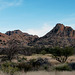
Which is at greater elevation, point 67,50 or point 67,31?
point 67,31

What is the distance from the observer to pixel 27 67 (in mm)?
15797

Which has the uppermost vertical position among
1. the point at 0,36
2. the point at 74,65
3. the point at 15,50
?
the point at 0,36

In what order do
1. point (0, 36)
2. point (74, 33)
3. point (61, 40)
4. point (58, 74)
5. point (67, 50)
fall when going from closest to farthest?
1. point (58, 74)
2. point (67, 50)
3. point (61, 40)
4. point (0, 36)
5. point (74, 33)

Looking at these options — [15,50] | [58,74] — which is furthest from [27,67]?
[15,50]

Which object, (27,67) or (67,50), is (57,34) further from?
(27,67)

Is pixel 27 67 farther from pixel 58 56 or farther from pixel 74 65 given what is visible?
pixel 58 56

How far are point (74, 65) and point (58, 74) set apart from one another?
11816mm

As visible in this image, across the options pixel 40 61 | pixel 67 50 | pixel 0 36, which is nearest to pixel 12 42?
pixel 40 61

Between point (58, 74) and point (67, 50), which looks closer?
point (58, 74)

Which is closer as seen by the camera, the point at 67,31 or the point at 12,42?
the point at 12,42

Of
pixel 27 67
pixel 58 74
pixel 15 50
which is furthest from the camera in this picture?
pixel 15 50

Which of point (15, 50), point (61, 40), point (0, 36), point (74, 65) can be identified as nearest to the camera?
point (74, 65)

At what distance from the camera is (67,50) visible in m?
32.2

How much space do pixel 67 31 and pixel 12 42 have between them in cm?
15380
